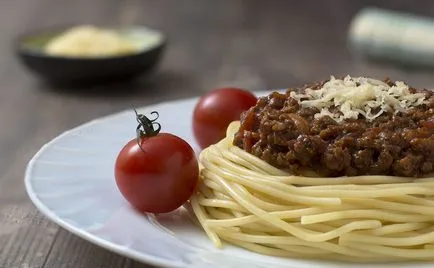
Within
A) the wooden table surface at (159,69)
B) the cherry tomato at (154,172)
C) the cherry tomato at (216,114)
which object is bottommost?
the wooden table surface at (159,69)

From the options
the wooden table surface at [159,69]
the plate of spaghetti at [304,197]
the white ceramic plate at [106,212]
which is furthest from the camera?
the wooden table surface at [159,69]

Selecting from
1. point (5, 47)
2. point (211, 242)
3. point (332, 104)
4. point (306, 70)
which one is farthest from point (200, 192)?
point (5, 47)

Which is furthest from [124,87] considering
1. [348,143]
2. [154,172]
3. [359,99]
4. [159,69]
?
[348,143]

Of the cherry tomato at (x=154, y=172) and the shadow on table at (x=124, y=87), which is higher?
the cherry tomato at (x=154, y=172)

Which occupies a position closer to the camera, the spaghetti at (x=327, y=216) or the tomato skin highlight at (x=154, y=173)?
the spaghetti at (x=327, y=216)

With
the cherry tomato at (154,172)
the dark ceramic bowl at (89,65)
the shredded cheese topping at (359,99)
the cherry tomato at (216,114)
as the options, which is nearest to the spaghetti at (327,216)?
the cherry tomato at (154,172)

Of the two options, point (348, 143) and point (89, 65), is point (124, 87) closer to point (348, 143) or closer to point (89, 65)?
point (89, 65)

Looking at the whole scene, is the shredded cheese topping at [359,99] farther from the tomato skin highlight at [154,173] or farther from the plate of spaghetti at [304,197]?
the tomato skin highlight at [154,173]

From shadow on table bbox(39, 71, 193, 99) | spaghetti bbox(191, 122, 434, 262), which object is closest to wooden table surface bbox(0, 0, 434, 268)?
shadow on table bbox(39, 71, 193, 99)

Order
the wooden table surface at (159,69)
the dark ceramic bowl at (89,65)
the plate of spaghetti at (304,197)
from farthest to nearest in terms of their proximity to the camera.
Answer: the dark ceramic bowl at (89,65), the wooden table surface at (159,69), the plate of spaghetti at (304,197)
